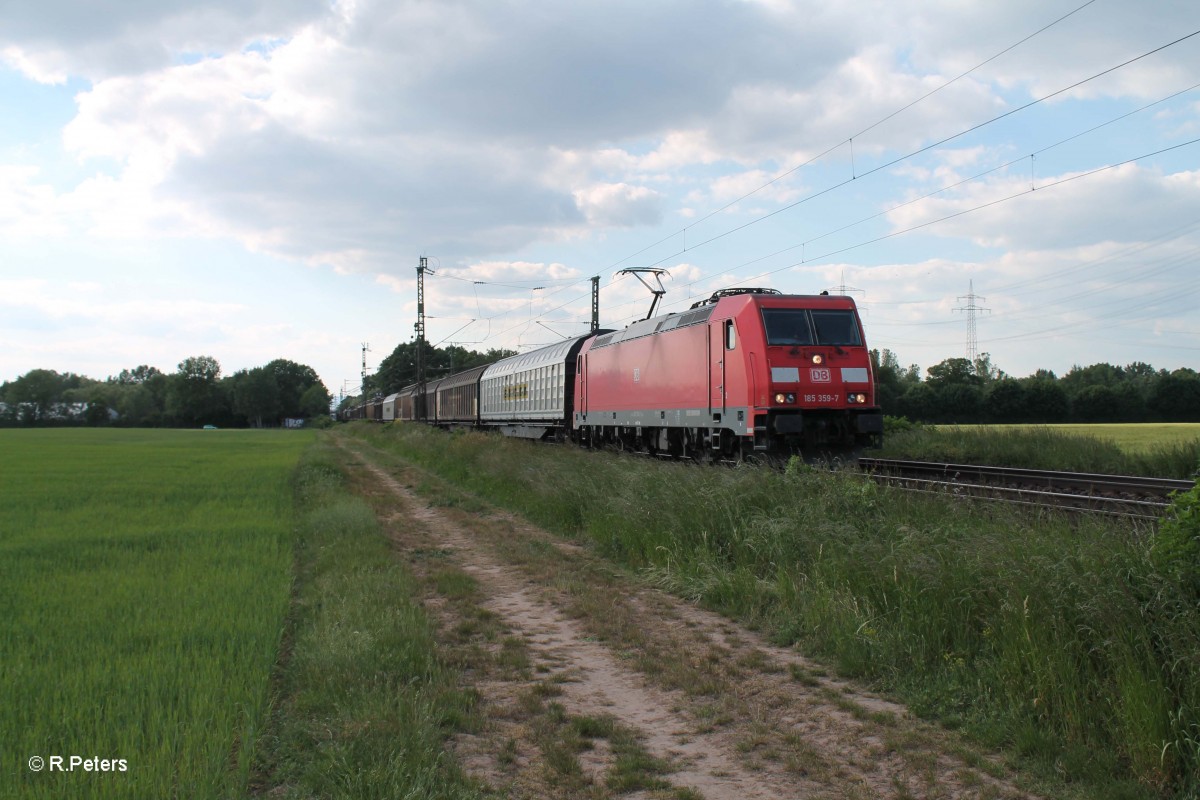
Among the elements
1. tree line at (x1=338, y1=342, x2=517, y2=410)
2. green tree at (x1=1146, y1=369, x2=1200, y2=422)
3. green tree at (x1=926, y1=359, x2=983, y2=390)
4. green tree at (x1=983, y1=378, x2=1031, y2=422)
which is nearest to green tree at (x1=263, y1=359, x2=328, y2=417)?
tree line at (x1=338, y1=342, x2=517, y2=410)

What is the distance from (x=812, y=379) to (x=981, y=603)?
952cm

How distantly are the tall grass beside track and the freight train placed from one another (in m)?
4.93

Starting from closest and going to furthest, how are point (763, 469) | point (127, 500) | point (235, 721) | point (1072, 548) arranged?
point (235, 721) < point (1072, 548) < point (763, 469) < point (127, 500)

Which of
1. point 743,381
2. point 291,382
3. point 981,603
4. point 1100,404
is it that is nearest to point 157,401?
point 291,382

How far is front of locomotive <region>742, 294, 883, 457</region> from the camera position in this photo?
14.6 meters

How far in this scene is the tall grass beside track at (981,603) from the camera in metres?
4.17

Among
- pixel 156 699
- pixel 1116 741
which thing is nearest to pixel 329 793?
pixel 156 699

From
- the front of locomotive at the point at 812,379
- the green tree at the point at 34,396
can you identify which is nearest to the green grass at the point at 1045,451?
the front of locomotive at the point at 812,379

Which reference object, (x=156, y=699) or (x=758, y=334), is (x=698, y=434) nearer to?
(x=758, y=334)

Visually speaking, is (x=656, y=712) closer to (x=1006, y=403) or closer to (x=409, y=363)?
(x=1006, y=403)

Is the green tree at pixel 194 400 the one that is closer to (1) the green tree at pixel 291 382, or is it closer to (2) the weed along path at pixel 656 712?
(1) the green tree at pixel 291 382

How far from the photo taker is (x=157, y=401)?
123 meters

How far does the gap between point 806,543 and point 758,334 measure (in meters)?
7.59

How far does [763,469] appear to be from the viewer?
10602 millimetres
